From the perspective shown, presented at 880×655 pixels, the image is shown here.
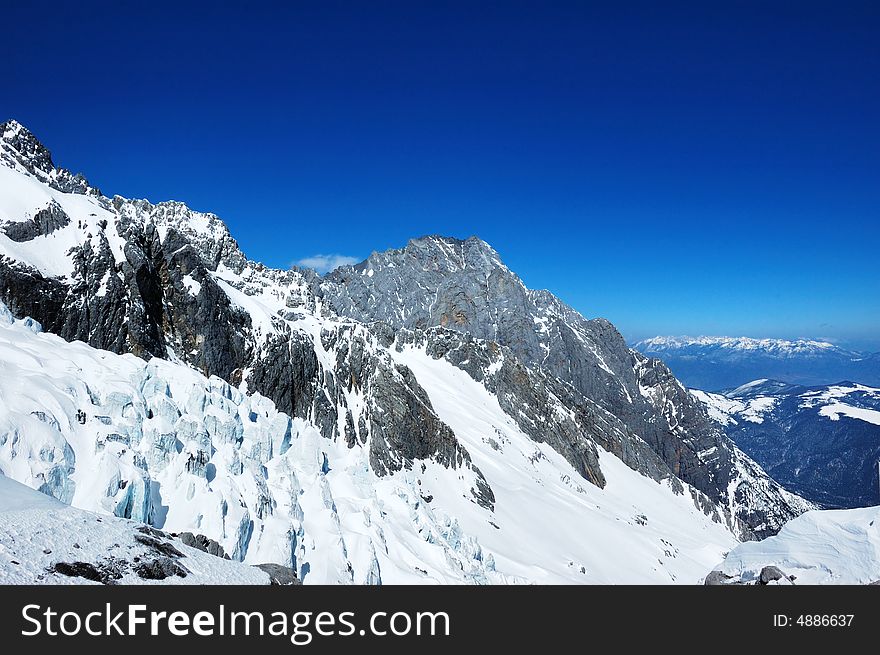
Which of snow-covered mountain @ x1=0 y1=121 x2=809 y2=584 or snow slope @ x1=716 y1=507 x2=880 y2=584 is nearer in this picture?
snow slope @ x1=716 y1=507 x2=880 y2=584

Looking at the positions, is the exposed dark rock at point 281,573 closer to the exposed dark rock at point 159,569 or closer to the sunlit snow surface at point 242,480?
the sunlit snow surface at point 242,480

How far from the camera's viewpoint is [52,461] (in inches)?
1443

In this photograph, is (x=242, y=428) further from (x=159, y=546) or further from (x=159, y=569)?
(x=159, y=569)

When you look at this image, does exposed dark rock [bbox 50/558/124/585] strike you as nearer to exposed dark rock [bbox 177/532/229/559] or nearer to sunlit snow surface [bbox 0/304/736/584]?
sunlit snow surface [bbox 0/304/736/584]

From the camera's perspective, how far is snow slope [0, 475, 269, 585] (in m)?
19.2

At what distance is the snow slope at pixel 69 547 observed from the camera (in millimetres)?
19219

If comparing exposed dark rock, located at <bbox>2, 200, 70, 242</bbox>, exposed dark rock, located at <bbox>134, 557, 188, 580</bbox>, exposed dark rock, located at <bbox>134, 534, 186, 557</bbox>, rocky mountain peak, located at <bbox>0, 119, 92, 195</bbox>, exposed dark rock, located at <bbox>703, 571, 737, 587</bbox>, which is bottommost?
exposed dark rock, located at <bbox>703, 571, 737, 587</bbox>

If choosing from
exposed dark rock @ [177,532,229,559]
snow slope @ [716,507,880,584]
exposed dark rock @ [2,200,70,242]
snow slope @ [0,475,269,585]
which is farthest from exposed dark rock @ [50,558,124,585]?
exposed dark rock @ [2,200,70,242]

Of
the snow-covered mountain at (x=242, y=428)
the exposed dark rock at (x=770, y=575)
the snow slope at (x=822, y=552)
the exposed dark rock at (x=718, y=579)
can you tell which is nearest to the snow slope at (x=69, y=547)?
the snow-covered mountain at (x=242, y=428)

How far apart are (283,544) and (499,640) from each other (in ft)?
112

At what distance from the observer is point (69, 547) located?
21406 millimetres

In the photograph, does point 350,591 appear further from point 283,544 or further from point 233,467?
point 233,467

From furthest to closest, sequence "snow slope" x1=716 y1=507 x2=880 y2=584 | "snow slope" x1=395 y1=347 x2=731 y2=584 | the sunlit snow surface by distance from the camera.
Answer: "snow slope" x1=395 y1=347 x2=731 y2=584 → the sunlit snow surface → "snow slope" x1=716 y1=507 x2=880 y2=584

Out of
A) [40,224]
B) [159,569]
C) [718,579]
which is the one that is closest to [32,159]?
[40,224]
